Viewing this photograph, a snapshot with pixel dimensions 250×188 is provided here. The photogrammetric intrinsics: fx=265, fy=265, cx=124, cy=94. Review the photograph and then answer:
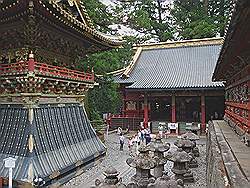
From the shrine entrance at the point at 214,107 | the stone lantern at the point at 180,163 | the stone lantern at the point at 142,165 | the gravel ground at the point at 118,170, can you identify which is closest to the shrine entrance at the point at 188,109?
the shrine entrance at the point at 214,107

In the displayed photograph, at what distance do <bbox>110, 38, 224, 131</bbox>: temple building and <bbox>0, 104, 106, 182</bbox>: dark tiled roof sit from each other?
1054cm

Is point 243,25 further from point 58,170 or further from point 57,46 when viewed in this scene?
point 57,46

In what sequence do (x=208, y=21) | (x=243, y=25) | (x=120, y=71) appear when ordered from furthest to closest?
(x=208, y=21)
(x=120, y=71)
(x=243, y=25)

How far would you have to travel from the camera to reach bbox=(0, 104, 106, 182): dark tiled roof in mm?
9344

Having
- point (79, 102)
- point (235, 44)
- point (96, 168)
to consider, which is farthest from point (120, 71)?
point (235, 44)

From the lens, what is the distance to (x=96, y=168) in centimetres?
1240

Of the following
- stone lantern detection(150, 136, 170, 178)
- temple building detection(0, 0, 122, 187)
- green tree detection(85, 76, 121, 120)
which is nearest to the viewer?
temple building detection(0, 0, 122, 187)

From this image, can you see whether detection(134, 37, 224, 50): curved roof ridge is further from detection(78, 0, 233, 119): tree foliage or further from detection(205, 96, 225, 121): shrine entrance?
detection(205, 96, 225, 121): shrine entrance

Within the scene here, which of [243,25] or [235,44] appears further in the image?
[235,44]

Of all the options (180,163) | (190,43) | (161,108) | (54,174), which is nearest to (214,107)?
(161,108)

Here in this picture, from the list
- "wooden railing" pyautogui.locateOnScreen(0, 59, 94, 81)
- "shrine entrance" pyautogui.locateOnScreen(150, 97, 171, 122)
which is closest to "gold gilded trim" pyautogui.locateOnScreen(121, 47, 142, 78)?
"shrine entrance" pyautogui.locateOnScreen(150, 97, 171, 122)

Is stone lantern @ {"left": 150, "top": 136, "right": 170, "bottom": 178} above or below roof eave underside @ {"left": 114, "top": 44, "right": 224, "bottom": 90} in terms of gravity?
below

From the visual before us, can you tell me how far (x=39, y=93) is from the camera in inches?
392

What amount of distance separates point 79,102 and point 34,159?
4790mm
